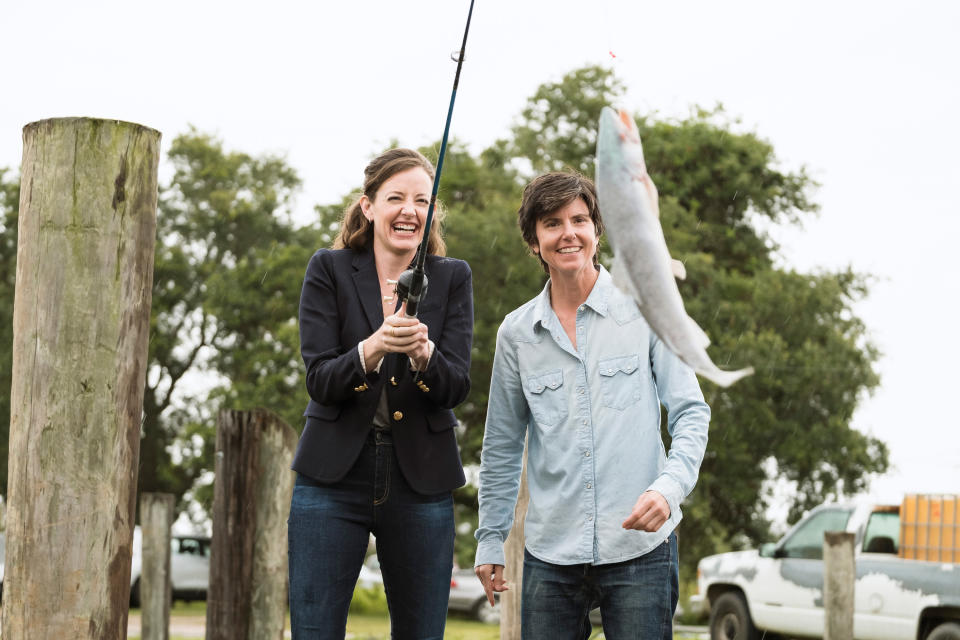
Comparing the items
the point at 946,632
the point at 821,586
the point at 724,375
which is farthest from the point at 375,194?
the point at 821,586

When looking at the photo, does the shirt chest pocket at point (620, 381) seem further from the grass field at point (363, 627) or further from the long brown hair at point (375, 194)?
the grass field at point (363, 627)

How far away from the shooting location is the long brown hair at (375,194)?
3455 mm

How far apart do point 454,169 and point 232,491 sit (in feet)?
63.6

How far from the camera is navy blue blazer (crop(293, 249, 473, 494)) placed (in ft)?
10.8

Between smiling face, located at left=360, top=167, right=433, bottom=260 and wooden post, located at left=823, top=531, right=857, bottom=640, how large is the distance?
6.48 metres

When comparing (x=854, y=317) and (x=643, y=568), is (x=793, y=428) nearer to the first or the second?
(x=854, y=317)

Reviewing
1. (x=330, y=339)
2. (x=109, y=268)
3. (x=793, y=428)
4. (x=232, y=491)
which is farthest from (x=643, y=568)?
(x=793, y=428)

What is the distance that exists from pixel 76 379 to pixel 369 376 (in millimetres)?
857

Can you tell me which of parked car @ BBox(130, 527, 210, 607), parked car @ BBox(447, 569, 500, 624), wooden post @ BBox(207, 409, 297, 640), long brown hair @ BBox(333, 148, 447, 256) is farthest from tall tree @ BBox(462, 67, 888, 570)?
long brown hair @ BBox(333, 148, 447, 256)

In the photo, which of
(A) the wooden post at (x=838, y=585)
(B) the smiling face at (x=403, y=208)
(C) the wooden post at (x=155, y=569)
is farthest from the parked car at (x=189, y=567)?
(B) the smiling face at (x=403, y=208)

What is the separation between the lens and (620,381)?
330 centimetres

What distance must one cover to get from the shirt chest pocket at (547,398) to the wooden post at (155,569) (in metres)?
6.44

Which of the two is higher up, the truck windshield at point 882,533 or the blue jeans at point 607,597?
the blue jeans at point 607,597

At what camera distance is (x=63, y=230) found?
3398 mm
